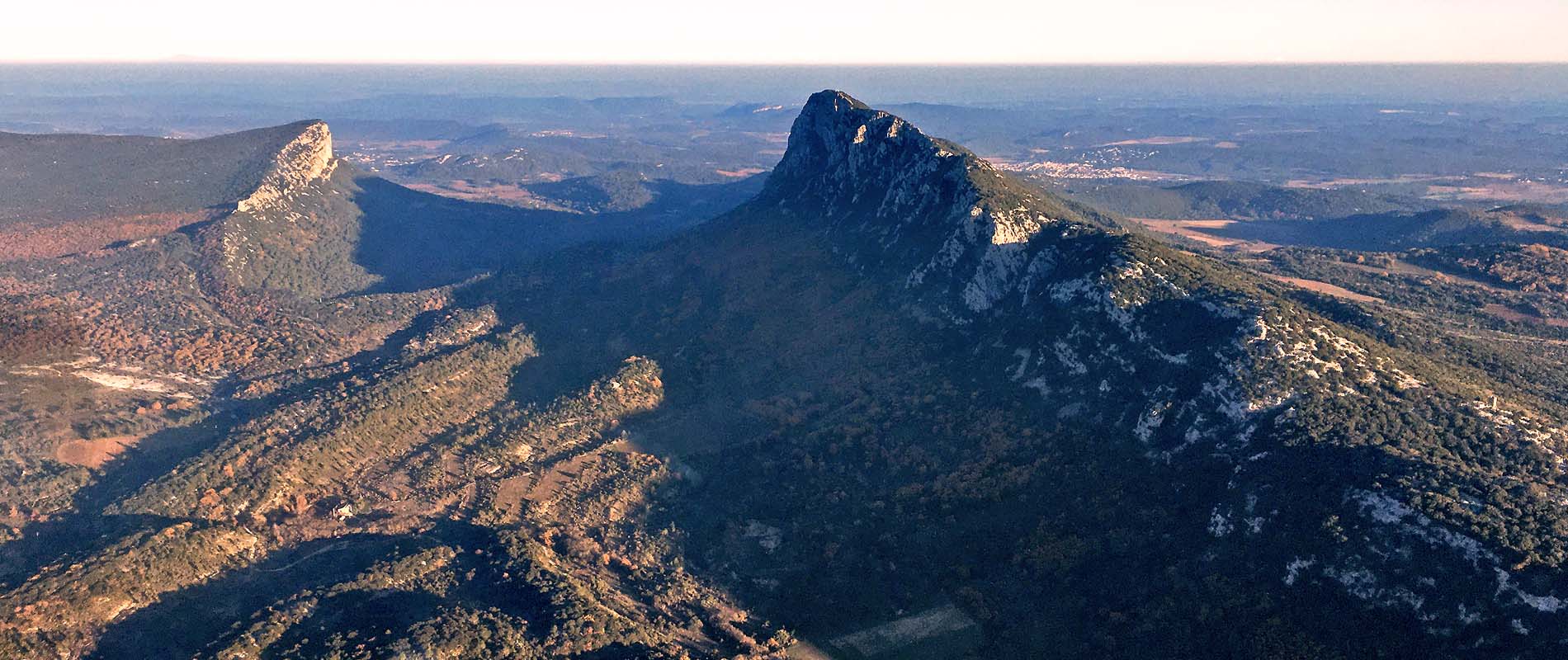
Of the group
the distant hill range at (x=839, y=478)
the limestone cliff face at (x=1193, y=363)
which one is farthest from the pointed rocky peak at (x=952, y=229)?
the distant hill range at (x=839, y=478)

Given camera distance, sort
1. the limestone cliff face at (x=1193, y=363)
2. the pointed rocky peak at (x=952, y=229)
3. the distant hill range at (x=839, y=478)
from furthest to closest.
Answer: the pointed rocky peak at (x=952, y=229), the distant hill range at (x=839, y=478), the limestone cliff face at (x=1193, y=363)

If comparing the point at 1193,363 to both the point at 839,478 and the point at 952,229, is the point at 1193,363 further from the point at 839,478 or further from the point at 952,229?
the point at 952,229

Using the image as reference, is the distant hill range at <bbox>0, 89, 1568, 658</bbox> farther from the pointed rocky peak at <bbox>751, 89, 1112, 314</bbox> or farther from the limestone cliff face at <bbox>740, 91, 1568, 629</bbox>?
the pointed rocky peak at <bbox>751, 89, 1112, 314</bbox>

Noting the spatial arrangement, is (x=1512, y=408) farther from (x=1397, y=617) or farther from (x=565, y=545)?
(x=565, y=545)

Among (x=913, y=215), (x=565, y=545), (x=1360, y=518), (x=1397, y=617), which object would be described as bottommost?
(x=565, y=545)

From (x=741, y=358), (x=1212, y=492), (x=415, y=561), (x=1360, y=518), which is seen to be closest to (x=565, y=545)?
(x=415, y=561)

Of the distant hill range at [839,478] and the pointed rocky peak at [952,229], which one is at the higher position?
the pointed rocky peak at [952,229]

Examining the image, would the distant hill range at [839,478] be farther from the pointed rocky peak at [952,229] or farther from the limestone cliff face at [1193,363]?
the pointed rocky peak at [952,229]

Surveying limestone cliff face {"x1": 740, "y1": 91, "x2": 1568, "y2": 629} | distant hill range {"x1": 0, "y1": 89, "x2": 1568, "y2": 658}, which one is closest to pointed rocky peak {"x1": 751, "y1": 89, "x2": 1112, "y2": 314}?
limestone cliff face {"x1": 740, "y1": 91, "x2": 1568, "y2": 629}

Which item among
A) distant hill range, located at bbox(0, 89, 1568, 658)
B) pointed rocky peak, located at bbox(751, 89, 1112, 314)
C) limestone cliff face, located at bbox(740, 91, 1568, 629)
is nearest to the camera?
limestone cliff face, located at bbox(740, 91, 1568, 629)

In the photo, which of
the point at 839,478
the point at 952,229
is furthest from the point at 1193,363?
the point at 952,229

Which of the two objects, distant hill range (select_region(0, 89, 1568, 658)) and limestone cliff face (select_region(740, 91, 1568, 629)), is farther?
distant hill range (select_region(0, 89, 1568, 658))
